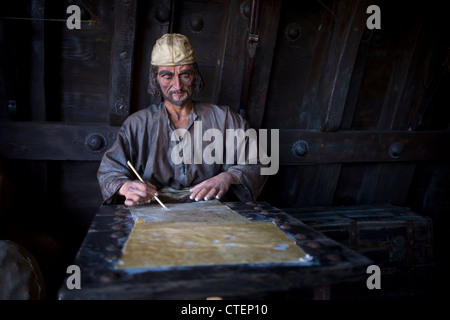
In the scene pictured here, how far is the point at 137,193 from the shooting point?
6.45ft

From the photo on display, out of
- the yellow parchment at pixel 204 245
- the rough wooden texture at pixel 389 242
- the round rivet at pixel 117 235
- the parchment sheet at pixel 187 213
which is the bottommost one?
the rough wooden texture at pixel 389 242

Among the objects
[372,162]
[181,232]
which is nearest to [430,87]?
[372,162]

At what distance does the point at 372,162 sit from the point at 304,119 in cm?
84

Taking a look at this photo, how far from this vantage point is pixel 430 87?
324 cm

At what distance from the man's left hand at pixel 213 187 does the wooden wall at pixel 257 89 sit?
0.79 m

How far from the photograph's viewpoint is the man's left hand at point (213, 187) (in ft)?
7.05

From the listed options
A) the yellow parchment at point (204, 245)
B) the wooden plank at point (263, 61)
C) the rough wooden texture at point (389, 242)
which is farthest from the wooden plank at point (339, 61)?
the yellow parchment at point (204, 245)

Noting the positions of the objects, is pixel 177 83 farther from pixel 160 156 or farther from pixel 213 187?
pixel 213 187

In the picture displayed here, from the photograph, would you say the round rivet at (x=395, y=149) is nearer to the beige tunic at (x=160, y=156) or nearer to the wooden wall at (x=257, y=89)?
the wooden wall at (x=257, y=89)

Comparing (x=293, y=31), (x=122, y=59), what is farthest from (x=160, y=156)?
(x=293, y=31)

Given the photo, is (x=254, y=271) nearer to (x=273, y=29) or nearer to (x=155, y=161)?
(x=155, y=161)

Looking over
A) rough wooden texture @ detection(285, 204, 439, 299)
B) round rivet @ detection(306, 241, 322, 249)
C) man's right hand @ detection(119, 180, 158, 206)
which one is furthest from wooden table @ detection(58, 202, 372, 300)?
rough wooden texture @ detection(285, 204, 439, 299)

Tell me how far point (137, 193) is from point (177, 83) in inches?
29.7

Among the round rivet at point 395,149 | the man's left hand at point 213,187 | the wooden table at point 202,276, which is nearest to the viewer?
the wooden table at point 202,276
